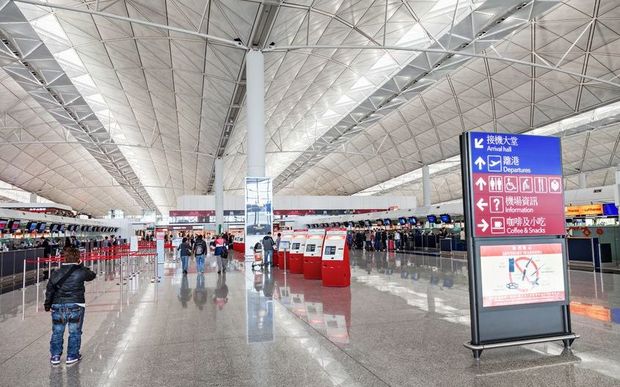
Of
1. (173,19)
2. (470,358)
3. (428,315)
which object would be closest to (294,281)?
(428,315)

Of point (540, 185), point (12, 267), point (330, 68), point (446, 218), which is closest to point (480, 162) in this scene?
point (540, 185)

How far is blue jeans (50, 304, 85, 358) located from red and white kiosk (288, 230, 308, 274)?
11.9m

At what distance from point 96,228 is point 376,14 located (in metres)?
34.6

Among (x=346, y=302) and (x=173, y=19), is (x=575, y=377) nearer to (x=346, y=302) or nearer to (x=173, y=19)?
(x=346, y=302)

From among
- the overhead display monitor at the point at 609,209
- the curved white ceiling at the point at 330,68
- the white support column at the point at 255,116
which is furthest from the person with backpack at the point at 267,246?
the overhead display monitor at the point at 609,209

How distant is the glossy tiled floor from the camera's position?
4832mm

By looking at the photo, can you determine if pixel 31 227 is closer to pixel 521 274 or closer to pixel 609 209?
pixel 521 274

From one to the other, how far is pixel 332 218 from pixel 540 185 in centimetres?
4297

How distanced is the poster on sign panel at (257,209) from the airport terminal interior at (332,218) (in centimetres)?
9

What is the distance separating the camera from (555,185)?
6.09m

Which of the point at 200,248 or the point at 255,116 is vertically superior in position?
the point at 255,116

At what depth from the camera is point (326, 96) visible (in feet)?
107

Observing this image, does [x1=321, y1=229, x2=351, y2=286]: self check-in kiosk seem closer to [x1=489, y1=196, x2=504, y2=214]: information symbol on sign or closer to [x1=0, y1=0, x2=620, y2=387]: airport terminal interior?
[x1=0, y1=0, x2=620, y2=387]: airport terminal interior

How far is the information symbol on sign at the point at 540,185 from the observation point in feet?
19.6
